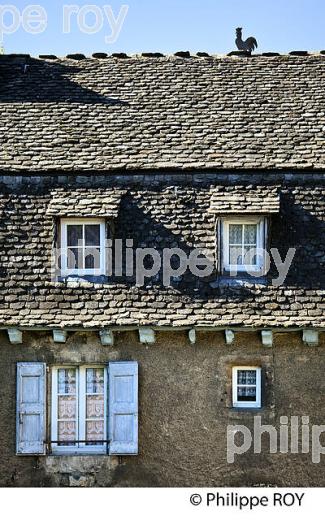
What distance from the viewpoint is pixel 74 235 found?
1733 cm

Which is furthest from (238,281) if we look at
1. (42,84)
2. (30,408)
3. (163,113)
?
(42,84)

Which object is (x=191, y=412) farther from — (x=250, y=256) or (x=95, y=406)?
(x=250, y=256)

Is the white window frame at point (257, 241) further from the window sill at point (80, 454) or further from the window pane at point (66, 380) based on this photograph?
the window sill at point (80, 454)

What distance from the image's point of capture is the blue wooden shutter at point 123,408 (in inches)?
643

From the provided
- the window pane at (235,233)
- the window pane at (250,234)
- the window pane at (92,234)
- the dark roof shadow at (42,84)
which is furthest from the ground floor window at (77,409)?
the dark roof shadow at (42,84)

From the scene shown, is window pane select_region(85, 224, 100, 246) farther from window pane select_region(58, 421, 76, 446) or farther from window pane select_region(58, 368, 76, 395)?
window pane select_region(58, 421, 76, 446)

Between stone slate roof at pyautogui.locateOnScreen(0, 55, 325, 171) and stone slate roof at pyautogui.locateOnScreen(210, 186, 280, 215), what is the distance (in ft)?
1.61

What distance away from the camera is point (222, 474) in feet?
53.8

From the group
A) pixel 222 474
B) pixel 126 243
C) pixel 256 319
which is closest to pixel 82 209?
pixel 126 243

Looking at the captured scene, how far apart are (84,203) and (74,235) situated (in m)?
0.57

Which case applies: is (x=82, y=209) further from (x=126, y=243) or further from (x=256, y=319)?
(x=256, y=319)

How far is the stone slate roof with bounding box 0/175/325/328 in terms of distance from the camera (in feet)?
53.8

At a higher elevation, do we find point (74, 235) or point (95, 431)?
point (74, 235)

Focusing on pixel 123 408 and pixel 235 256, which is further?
pixel 235 256
